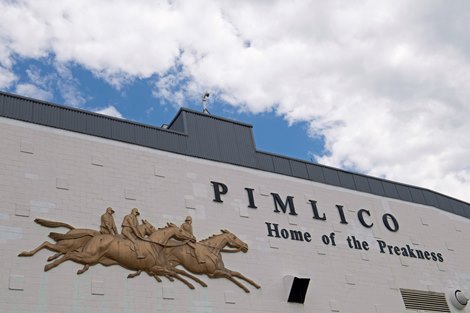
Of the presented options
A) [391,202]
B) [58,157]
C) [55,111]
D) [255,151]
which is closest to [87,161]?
[58,157]

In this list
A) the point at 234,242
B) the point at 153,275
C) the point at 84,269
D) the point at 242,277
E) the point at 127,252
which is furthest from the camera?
the point at 234,242

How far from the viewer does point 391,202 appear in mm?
23328

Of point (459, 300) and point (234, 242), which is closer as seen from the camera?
point (234, 242)

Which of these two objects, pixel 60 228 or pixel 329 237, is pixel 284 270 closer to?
pixel 329 237

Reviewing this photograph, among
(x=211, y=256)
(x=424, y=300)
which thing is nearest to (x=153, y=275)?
(x=211, y=256)

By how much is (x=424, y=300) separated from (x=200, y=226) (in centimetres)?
958

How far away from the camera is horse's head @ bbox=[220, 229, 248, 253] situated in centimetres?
1727

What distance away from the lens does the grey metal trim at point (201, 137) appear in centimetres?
1648

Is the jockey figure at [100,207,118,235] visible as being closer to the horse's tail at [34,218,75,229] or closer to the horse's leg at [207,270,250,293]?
the horse's tail at [34,218,75,229]

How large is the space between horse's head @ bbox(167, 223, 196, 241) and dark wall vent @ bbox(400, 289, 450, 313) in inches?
345

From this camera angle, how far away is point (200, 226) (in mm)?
17141

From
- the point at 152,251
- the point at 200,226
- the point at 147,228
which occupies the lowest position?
the point at 152,251

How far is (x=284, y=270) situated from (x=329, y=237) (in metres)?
2.82

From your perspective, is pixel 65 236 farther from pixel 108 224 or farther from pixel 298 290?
pixel 298 290
